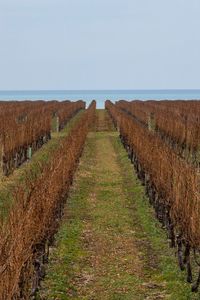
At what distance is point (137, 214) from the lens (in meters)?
13.5

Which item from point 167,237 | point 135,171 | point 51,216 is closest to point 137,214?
point 167,237

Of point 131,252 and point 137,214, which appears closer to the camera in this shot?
point 131,252

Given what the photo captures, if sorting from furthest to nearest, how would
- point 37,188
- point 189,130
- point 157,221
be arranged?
point 189,130, point 157,221, point 37,188

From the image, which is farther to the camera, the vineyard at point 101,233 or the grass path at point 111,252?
the grass path at point 111,252

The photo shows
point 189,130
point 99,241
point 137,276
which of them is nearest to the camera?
point 137,276

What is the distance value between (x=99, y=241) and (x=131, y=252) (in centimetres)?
101

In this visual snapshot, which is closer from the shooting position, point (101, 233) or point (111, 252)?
point (111, 252)

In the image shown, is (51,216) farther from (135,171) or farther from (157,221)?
(135,171)

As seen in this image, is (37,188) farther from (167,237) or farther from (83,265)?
(167,237)

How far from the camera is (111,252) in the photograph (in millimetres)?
10430

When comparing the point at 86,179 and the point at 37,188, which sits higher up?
the point at 37,188

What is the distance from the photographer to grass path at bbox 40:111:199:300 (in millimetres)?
8438

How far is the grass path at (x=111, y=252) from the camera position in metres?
8.44

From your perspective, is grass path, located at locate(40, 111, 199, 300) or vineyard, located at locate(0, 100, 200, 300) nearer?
vineyard, located at locate(0, 100, 200, 300)
